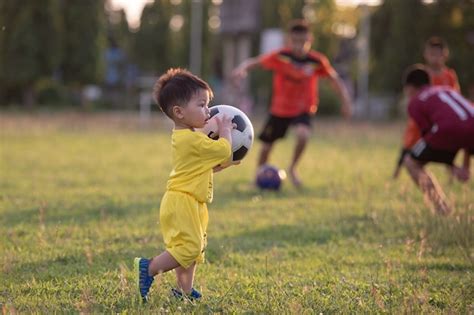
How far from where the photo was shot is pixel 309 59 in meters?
11.4

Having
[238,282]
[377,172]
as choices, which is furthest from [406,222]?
[377,172]

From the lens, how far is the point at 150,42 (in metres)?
47.2

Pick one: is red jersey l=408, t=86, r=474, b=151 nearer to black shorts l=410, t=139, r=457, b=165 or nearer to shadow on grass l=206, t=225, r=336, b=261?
black shorts l=410, t=139, r=457, b=165

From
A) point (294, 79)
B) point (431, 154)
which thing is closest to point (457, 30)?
point (294, 79)

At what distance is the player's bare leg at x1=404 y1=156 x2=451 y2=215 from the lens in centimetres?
736

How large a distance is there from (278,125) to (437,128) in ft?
12.5

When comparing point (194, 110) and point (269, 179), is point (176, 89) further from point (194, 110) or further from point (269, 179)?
point (269, 179)

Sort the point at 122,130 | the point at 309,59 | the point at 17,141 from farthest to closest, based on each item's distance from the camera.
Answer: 1. the point at 122,130
2. the point at 17,141
3. the point at 309,59

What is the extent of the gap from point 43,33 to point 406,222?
3133 cm

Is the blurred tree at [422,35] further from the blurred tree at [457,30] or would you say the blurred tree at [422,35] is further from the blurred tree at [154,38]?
the blurred tree at [154,38]

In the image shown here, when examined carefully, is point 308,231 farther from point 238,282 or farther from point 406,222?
point 238,282

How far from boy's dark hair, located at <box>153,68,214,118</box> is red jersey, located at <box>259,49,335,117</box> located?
683 centimetres

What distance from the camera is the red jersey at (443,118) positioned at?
25.5 feet

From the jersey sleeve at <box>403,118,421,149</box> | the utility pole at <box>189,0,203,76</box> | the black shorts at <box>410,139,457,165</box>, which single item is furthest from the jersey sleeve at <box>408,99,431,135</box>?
the utility pole at <box>189,0,203,76</box>
